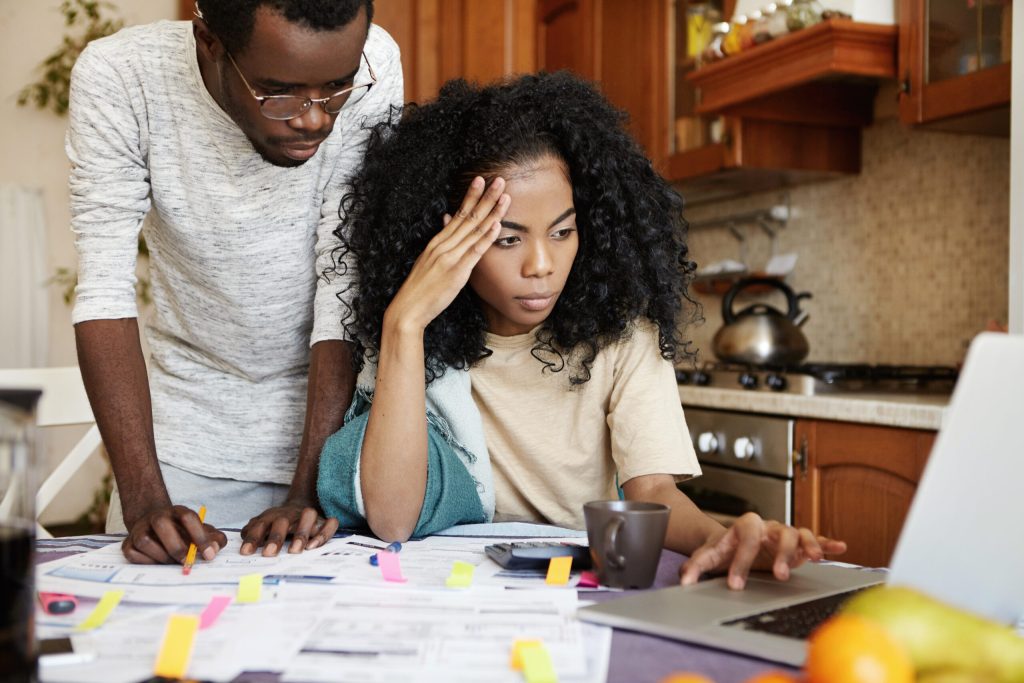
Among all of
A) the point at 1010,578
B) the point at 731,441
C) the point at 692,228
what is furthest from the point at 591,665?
the point at 692,228

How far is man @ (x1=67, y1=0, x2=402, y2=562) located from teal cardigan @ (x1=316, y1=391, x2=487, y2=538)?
0.06 m

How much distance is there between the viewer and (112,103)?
1.33m

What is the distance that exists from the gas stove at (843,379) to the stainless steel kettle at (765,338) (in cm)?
4

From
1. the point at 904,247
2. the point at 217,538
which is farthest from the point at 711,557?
the point at 904,247

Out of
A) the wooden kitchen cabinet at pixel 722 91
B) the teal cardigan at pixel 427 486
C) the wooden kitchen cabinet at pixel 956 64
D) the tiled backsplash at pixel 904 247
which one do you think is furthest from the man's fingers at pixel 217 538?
the tiled backsplash at pixel 904 247

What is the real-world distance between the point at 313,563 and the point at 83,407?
117 centimetres

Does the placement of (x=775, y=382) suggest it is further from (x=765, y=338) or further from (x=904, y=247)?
(x=904, y=247)

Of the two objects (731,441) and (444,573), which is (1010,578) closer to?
(444,573)

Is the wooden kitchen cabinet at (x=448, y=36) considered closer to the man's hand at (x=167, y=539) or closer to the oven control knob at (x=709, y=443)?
the oven control knob at (x=709, y=443)

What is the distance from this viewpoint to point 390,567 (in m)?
0.92

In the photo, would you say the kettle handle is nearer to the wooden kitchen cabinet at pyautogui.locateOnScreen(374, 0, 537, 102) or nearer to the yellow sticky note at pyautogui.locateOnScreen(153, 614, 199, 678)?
the wooden kitchen cabinet at pyautogui.locateOnScreen(374, 0, 537, 102)

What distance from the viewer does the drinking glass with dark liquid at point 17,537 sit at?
1.75ft

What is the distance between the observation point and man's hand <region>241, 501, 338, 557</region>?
103 cm

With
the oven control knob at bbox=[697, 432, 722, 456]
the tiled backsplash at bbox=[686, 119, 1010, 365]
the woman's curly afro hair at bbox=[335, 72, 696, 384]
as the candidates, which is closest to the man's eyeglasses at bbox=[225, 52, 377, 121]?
the woman's curly afro hair at bbox=[335, 72, 696, 384]
